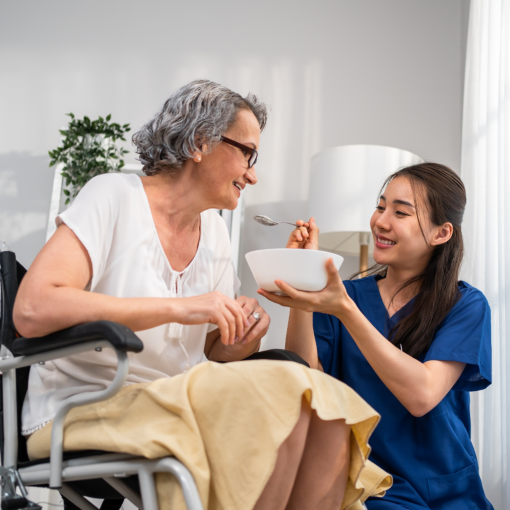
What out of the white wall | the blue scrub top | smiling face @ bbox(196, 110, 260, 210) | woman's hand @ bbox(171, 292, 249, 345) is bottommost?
the blue scrub top

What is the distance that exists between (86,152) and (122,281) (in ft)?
4.23

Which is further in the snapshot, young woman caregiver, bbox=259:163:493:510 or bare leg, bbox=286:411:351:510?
young woman caregiver, bbox=259:163:493:510

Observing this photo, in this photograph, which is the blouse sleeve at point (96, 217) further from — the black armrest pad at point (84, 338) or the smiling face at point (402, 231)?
the smiling face at point (402, 231)

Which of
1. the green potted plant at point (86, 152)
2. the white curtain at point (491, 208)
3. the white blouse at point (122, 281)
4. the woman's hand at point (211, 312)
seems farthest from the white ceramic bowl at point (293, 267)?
the green potted plant at point (86, 152)

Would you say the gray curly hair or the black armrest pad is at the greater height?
the gray curly hair

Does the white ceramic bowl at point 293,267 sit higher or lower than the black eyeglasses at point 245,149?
lower

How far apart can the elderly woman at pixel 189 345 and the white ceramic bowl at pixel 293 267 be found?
11cm

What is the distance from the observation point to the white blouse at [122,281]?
101 cm

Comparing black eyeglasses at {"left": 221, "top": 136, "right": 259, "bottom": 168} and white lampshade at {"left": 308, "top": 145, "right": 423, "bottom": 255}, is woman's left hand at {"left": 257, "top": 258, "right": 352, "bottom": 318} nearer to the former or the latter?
black eyeglasses at {"left": 221, "top": 136, "right": 259, "bottom": 168}

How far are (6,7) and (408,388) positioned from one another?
2.61 meters

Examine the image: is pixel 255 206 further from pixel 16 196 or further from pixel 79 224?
pixel 79 224

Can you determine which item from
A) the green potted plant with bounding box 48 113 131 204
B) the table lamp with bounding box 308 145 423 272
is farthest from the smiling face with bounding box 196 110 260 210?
the green potted plant with bounding box 48 113 131 204

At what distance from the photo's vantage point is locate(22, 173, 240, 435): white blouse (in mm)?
1008

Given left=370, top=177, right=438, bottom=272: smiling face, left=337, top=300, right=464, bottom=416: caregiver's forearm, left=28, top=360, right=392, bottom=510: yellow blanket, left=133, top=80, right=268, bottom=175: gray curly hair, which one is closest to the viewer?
Answer: left=28, top=360, right=392, bottom=510: yellow blanket
